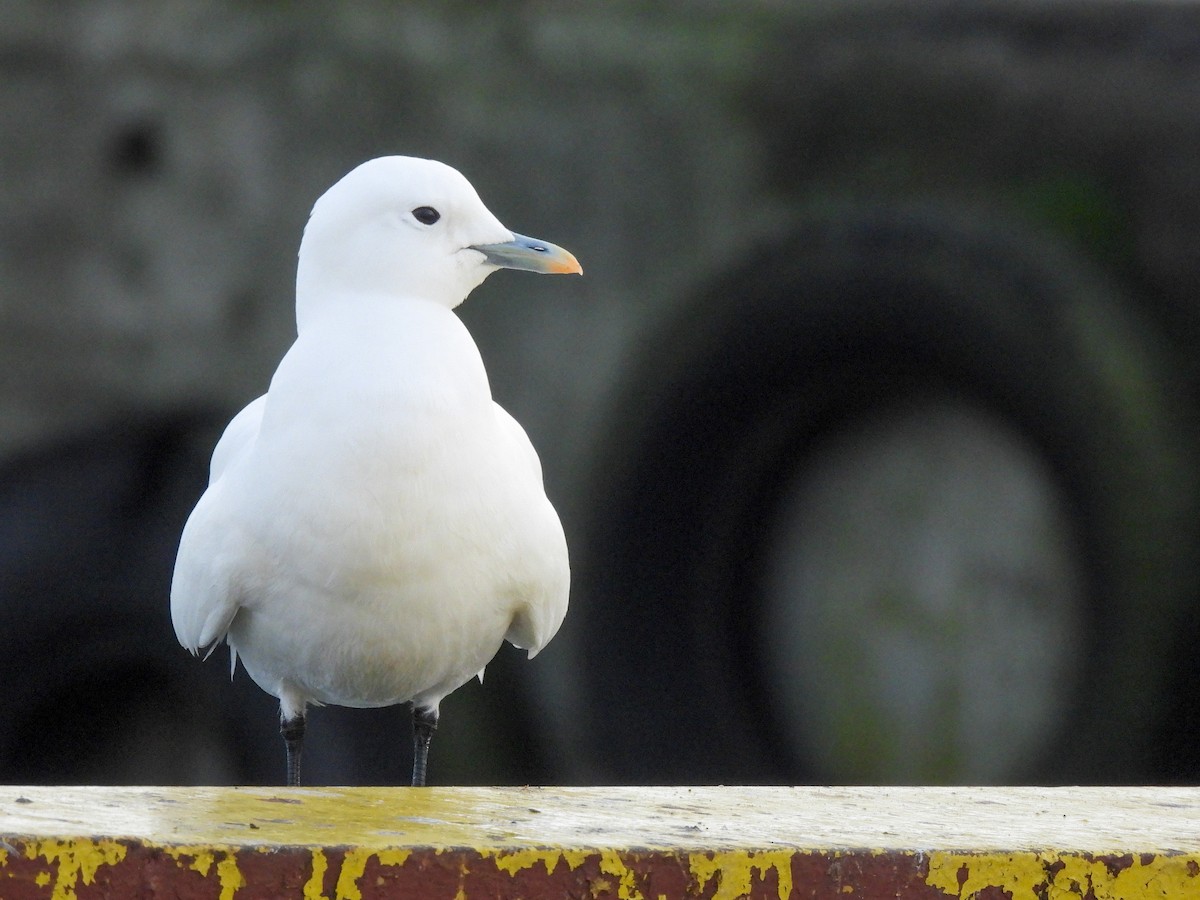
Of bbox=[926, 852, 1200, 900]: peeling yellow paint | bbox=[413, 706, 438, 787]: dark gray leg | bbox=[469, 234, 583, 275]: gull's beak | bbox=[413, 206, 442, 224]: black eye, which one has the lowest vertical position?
bbox=[413, 706, 438, 787]: dark gray leg

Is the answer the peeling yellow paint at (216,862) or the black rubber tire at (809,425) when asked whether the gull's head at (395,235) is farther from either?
the black rubber tire at (809,425)

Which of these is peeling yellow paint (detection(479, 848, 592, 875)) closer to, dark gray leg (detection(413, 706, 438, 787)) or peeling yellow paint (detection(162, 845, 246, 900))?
peeling yellow paint (detection(162, 845, 246, 900))

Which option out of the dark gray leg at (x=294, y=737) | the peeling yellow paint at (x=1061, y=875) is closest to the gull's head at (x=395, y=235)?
the dark gray leg at (x=294, y=737)

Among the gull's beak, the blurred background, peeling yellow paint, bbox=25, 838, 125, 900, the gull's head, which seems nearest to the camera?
peeling yellow paint, bbox=25, 838, 125, 900

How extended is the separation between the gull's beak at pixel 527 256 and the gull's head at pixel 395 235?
0.02 m

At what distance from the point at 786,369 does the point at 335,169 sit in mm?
1632

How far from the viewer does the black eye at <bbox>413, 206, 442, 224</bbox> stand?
286 centimetres

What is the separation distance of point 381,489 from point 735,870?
1.21 meters

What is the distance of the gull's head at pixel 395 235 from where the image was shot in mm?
2826

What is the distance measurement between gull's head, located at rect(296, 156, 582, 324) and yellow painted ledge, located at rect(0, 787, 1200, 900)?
1.24 metres

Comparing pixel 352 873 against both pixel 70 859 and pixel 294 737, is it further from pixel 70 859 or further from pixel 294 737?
pixel 294 737

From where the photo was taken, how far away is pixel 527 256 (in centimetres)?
295

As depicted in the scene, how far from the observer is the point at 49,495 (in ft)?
17.0

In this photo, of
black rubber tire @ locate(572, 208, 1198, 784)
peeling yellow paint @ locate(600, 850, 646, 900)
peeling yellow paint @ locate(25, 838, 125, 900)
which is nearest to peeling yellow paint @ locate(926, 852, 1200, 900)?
peeling yellow paint @ locate(600, 850, 646, 900)
